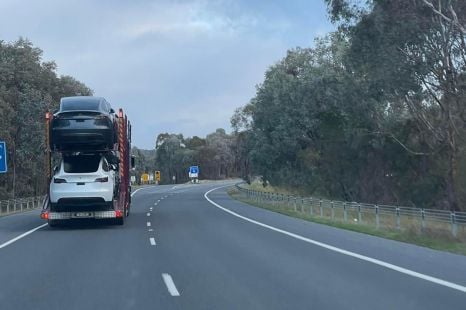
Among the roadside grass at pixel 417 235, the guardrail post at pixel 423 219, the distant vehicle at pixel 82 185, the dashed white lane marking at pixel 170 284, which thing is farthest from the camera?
the distant vehicle at pixel 82 185

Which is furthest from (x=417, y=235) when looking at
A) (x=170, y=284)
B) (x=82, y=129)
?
(x=170, y=284)

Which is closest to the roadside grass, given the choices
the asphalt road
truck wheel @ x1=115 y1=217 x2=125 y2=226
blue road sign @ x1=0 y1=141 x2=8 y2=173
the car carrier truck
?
the asphalt road

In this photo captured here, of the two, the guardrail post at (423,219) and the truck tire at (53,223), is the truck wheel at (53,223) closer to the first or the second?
the truck tire at (53,223)

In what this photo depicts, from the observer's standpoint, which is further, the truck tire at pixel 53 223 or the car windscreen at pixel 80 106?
the truck tire at pixel 53 223

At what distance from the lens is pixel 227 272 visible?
52.8 feet

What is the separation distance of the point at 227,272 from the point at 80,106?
15921mm

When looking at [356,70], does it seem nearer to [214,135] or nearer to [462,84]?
[462,84]

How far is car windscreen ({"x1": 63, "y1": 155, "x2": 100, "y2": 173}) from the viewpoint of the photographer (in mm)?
30078

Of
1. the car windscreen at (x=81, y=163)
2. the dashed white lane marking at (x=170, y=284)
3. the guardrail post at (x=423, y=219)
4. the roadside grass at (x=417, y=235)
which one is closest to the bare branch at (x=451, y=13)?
the roadside grass at (x=417, y=235)

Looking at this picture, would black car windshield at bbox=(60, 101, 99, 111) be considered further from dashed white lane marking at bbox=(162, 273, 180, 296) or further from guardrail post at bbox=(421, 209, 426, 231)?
dashed white lane marking at bbox=(162, 273, 180, 296)

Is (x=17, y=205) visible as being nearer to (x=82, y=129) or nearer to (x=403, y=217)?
(x=82, y=129)

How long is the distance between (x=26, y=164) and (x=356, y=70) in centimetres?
2699

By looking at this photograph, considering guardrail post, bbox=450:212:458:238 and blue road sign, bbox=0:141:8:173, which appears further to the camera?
blue road sign, bbox=0:141:8:173

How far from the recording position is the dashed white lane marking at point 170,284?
13.4 m
